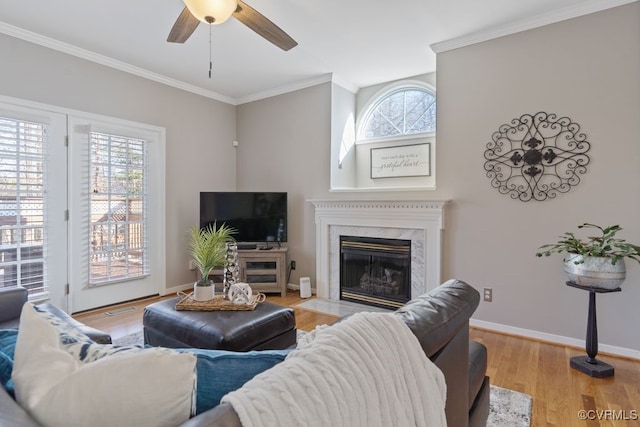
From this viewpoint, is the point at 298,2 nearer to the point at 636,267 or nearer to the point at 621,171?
the point at 621,171

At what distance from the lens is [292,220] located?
455 cm

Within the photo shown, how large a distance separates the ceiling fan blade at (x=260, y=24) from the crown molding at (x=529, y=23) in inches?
65.5

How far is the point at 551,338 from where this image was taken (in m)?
2.82

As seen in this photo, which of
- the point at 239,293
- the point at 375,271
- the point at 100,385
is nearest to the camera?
the point at 100,385

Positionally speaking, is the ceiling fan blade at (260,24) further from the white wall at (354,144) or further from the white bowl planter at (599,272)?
the white bowl planter at (599,272)

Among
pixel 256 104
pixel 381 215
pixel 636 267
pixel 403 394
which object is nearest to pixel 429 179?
pixel 381 215

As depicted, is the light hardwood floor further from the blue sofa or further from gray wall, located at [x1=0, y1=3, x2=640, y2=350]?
the blue sofa

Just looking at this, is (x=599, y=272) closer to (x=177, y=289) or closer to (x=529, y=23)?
(x=529, y=23)

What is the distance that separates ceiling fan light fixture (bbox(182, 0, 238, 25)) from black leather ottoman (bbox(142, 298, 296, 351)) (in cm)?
188

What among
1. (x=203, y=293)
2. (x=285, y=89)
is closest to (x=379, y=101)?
(x=285, y=89)

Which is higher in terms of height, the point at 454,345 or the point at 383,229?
the point at 383,229

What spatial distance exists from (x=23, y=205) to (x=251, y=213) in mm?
2234

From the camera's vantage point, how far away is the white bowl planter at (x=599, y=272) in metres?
2.23

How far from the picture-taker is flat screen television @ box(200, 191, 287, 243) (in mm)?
4320
